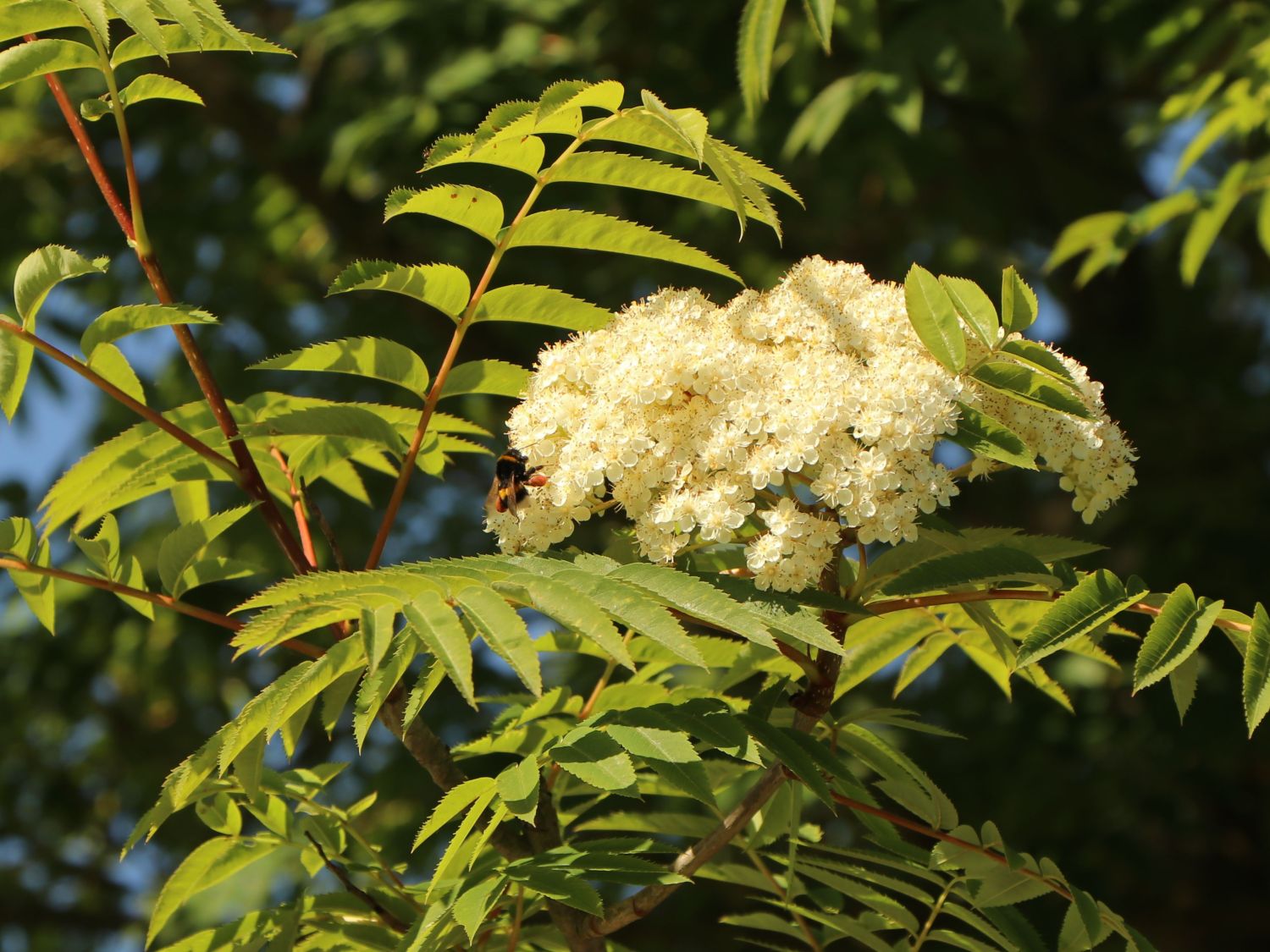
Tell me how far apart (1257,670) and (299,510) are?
4.55ft

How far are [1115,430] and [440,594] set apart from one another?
0.92 m

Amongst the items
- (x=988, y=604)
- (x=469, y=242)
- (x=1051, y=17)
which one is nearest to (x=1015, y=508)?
(x=1051, y=17)

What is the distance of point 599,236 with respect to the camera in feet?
6.71

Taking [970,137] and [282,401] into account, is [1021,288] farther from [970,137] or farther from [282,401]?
[970,137]

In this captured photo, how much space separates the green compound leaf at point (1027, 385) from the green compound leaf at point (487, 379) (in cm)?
69

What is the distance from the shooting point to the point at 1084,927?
1900 millimetres

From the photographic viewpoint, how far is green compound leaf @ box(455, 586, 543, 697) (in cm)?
150

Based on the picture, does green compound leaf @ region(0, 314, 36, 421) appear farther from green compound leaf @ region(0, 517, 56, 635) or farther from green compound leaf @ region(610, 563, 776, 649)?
green compound leaf @ region(610, 563, 776, 649)

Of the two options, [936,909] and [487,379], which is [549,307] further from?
[936,909]

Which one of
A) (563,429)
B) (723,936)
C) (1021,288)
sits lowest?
(723,936)

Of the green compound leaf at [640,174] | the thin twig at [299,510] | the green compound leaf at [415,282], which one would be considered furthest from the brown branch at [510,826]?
the green compound leaf at [640,174]

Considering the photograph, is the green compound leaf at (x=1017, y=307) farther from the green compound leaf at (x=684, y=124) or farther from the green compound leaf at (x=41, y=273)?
Result: the green compound leaf at (x=41, y=273)

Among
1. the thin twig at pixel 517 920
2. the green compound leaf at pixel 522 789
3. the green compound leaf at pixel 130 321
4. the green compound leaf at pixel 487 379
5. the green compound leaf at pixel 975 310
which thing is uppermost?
the green compound leaf at pixel 975 310

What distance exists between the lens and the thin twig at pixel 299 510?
2066 millimetres
